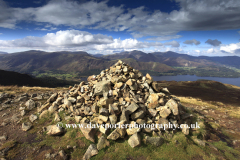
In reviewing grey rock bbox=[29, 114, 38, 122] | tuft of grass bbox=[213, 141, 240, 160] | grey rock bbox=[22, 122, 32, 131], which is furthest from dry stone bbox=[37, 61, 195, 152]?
tuft of grass bbox=[213, 141, 240, 160]

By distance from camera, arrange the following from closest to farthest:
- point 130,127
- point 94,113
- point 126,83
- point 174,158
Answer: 1. point 174,158
2. point 130,127
3. point 94,113
4. point 126,83

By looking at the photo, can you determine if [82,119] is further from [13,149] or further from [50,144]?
[13,149]

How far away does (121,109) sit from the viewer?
1525 centimetres

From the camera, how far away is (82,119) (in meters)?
→ 15.5

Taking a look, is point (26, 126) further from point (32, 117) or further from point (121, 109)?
point (121, 109)

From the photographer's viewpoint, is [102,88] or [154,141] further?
[102,88]

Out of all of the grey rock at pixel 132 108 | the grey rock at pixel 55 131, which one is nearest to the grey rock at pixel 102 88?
the grey rock at pixel 132 108

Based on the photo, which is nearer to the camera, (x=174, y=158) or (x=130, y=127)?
(x=174, y=158)

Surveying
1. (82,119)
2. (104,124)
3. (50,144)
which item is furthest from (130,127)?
(50,144)

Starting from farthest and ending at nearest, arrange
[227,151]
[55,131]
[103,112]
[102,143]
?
[103,112], [55,131], [227,151], [102,143]

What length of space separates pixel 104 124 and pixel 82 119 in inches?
140

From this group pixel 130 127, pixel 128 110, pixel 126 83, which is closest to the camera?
pixel 130 127

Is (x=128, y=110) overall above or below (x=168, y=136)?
above

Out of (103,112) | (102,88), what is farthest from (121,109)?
(102,88)
